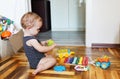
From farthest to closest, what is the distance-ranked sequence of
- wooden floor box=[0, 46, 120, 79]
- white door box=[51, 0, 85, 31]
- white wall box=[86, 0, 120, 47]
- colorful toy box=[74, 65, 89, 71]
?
white door box=[51, 0, 85, 31] → white wall box=[86, 0, 120, 47] → colorful toy box=[74, 65, 89, 71] → wooden floor box=[0, 46, 120, 79]

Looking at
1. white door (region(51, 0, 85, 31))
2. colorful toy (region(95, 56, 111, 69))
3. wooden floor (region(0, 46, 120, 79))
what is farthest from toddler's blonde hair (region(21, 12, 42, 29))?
white door (region(51, 0, 85, 31))

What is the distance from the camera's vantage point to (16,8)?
248 centimetres

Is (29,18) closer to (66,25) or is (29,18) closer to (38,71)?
(38,71)

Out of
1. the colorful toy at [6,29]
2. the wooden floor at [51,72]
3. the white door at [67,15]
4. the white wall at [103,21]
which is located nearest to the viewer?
the wooden floor at [51,72]

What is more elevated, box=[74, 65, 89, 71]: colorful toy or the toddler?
the toddler

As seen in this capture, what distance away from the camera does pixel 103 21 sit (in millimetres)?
2482

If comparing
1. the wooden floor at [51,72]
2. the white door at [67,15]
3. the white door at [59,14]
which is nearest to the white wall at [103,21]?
the wooden floor at [51,72]

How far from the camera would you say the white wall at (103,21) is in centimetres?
243

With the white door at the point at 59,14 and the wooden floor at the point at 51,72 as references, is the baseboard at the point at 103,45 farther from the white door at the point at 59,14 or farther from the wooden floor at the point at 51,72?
the white door at the point at 59,14

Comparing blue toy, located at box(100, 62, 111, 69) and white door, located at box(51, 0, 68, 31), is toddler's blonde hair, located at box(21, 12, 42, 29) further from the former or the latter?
white door, located at box(51, 0, 68, 31)

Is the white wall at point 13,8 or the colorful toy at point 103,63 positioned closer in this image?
the colorful toy at point 103,63

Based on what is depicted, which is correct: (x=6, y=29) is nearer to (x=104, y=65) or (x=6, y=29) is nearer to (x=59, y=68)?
(x=59, y=68)

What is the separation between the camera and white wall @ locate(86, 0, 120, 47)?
2432mm

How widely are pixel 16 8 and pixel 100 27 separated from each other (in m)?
1.20
